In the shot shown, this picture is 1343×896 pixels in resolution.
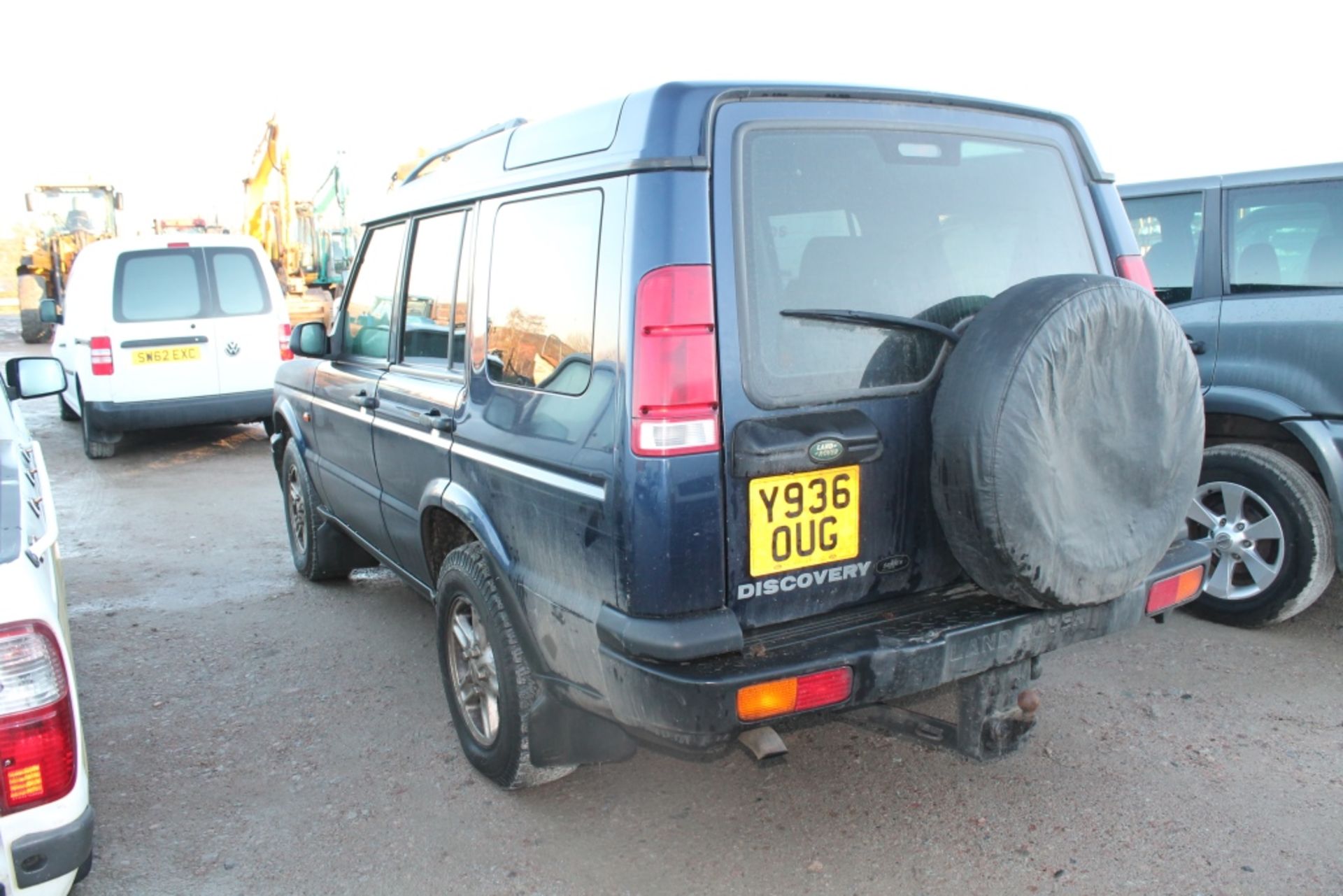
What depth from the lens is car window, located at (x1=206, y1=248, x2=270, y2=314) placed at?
9.11 metres

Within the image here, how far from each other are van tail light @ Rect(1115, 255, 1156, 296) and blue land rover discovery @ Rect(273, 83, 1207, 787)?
2 cm

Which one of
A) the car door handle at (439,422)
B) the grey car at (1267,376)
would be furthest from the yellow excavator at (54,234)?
the grey car at (1267,376)

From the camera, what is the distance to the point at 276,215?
20.0 meters

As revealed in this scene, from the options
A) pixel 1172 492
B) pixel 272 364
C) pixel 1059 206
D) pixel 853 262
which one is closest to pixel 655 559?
pixel 853 262

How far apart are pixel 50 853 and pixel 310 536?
125 inches

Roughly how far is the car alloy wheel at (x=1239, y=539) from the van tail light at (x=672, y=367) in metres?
2.96

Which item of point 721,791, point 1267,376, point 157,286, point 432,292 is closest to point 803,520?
point 721,791

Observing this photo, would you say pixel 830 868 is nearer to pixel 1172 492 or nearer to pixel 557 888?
pixel 557 888

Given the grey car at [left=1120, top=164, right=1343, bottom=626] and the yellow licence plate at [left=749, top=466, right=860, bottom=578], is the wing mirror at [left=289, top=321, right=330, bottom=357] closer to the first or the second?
the yellow licence plate at [left=749, top=466, right=860, bottom=578]

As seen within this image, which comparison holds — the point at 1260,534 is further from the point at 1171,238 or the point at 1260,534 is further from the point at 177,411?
the point at 177,411

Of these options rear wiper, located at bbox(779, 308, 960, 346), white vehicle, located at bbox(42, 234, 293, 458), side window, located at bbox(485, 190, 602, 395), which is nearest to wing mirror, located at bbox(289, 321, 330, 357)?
side window, located at bbox(485, 190, 602, 395)

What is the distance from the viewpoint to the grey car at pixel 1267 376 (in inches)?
162

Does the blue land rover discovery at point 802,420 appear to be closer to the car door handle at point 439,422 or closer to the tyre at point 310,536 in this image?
the car door handle at point 439,422

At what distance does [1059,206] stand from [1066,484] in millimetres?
997
